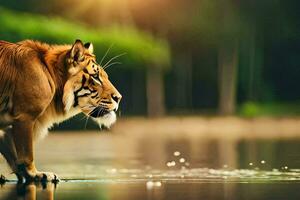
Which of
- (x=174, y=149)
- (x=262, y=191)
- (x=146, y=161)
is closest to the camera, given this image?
(x=262, y=191)

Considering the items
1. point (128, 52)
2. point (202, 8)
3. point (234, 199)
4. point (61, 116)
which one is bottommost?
point (234, 199)

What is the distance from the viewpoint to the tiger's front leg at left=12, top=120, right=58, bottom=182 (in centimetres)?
1173

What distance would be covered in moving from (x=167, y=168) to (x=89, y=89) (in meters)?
1.96

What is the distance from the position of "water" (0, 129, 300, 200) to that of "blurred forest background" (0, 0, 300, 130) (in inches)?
572

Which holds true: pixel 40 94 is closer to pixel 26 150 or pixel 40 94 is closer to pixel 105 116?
pixel 26 150

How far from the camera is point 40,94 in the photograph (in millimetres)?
11844

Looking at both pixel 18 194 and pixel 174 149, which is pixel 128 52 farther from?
pixel 18 194

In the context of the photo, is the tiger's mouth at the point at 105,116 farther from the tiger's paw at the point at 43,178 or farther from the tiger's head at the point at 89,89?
the tiger's paw at the point at 43,178

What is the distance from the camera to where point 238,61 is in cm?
4103

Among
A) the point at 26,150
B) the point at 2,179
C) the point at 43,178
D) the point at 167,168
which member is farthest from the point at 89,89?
the point at 167,168

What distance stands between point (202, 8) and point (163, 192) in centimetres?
2921

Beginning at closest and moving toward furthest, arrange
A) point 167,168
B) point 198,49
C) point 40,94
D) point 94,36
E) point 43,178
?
point 43,178 < point 40,94 < point 167,168 < point 94,36 < point 198,49

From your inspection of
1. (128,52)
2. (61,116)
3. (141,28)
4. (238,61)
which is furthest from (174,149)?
(238,61)

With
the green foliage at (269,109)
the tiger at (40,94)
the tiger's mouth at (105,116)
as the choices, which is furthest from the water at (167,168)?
the green foliage at (269,109)
